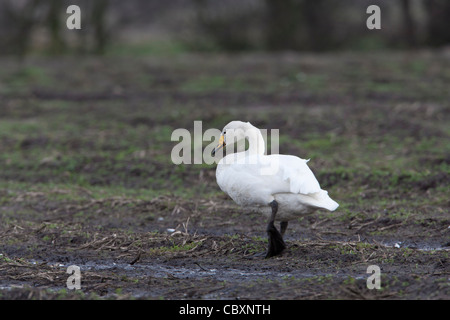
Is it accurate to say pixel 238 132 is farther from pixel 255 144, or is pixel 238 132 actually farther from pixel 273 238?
pixel 273 238

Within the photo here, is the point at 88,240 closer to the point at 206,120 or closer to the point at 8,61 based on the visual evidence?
the point at 206,120

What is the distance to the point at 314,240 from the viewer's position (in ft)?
21.7

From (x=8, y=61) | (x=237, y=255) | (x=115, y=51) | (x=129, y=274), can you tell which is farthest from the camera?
(x=115, y=51)

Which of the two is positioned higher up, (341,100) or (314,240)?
(341,100)

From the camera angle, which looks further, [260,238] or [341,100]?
[341,100]

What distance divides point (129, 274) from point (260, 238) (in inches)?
58.9

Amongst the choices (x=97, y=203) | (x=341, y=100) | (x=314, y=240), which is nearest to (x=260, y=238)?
(x=314, y=240)

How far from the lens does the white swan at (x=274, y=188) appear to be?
5816 mm

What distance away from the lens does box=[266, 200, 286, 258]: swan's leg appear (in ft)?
19.4

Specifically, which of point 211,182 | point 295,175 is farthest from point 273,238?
point 211,182

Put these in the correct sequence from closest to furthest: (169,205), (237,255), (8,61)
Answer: (237,255)
(169,205)
(8,61)

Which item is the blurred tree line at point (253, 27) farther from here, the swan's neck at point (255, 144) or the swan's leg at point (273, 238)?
the swan's leg at point (273, 238)

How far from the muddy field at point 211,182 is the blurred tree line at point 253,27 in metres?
3.93

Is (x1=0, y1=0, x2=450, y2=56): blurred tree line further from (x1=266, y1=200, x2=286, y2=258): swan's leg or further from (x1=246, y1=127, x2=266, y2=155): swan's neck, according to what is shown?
(x1=266, y1=200, x2=286, y2=258): swan's leg
